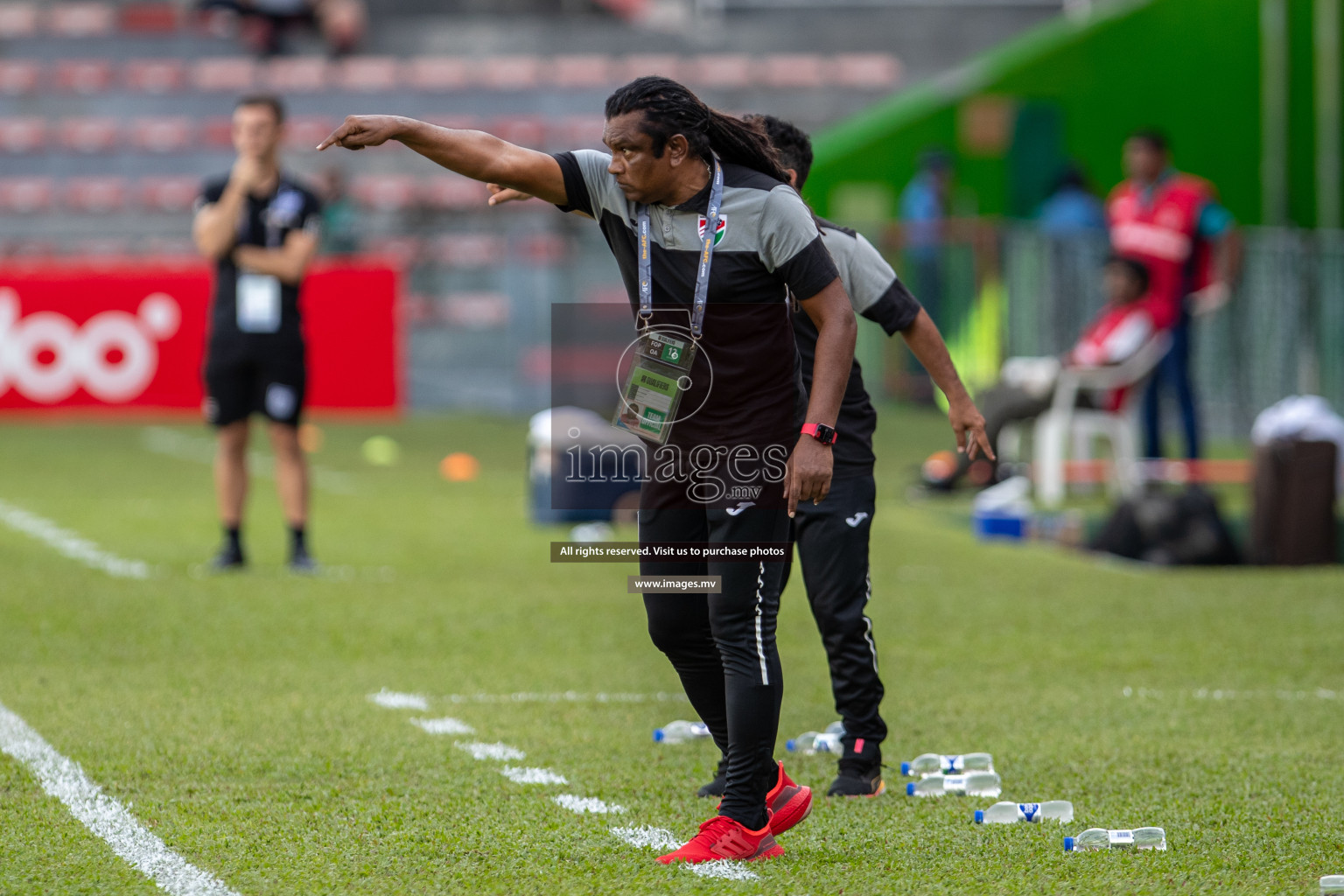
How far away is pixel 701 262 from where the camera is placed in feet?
13.8

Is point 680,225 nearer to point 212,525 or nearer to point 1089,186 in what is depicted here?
point 212,525

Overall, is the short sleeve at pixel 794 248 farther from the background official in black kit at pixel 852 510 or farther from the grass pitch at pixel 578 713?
the grass pitch at pixel 578 713

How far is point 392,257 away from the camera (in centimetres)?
2133

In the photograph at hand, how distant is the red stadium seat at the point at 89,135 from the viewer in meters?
26.3

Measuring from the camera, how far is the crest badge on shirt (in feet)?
13.8

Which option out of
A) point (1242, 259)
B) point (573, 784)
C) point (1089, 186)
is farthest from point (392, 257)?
point (573, 784)

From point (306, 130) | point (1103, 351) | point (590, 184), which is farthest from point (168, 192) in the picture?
point (590, 184)

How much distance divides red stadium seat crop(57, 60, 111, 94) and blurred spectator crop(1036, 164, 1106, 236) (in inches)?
601

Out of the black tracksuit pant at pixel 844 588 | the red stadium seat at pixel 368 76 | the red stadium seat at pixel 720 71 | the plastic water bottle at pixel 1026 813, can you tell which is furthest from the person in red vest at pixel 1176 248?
the red stadium seat at pixel 368 76

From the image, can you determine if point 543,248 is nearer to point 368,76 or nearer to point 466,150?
point 368,76

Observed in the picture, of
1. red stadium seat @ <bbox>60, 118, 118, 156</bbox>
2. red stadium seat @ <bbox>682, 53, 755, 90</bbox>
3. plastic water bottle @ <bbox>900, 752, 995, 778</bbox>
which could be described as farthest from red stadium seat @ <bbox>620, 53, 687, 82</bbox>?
plastic water bottle @ <bbox>900, 752, 995, 778</bbox>

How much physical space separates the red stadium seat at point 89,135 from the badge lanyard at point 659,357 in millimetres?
23705

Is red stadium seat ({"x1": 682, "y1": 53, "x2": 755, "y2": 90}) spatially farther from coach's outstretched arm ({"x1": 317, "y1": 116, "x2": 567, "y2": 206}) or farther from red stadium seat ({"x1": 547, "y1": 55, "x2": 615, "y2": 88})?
coach's outstretched arm ({"x1": 317, "y1": 116, "x2": 567, "y2": 206})

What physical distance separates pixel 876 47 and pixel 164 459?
56.5 feet
